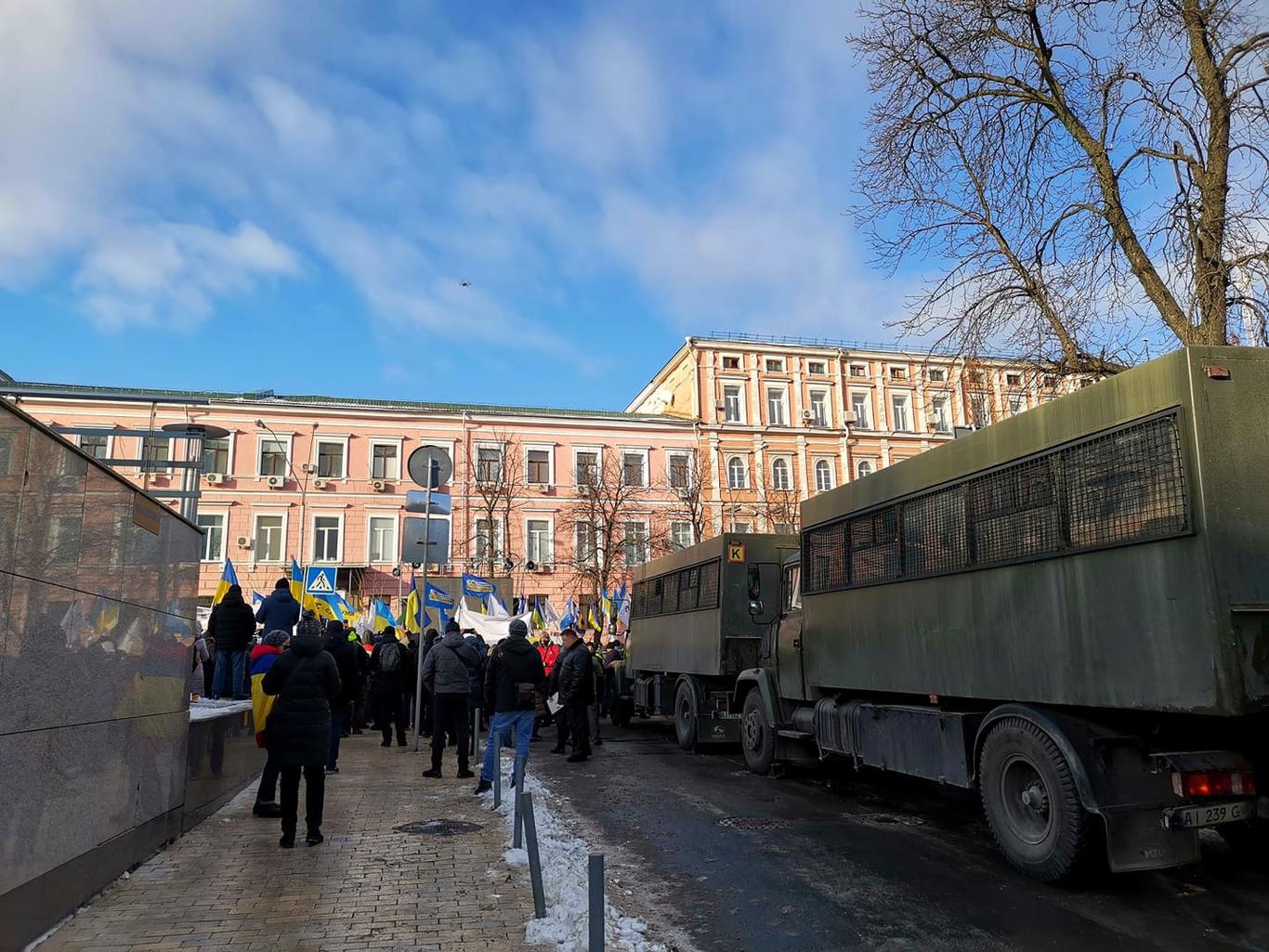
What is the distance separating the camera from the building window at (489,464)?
154 ft

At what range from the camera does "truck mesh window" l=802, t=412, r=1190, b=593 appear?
228 inches

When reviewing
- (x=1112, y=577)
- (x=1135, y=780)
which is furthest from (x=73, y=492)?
(x=1135, y=780)

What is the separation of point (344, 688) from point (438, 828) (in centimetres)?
425

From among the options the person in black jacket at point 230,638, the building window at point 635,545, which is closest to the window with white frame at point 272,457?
the building window at point 635,545

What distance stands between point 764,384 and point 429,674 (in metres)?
42.0

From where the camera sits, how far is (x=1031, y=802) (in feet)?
21.7

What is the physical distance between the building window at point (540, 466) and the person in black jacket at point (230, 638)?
118ft

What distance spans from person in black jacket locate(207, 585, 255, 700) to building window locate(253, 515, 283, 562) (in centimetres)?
3336

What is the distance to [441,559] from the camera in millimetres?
13742

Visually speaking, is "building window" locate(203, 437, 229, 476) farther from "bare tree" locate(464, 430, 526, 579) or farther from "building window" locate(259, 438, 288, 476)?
"bare tree" locate(464, 430, 526, 579)

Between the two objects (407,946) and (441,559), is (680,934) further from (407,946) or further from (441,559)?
(441,559)

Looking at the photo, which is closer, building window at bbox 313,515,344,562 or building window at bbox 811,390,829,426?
building window at bbox 313,515,344,562

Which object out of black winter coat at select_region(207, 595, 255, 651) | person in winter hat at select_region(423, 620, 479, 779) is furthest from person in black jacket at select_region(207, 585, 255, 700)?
person in winter hat at select_region(423, 620, 479, 779)

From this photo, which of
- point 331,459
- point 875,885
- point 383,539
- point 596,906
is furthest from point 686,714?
point 331,459
